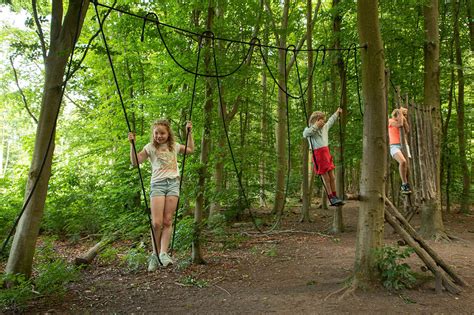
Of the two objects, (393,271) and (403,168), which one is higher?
(403,168)

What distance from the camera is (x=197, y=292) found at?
4.69 meters

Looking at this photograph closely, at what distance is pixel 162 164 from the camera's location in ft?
14.9

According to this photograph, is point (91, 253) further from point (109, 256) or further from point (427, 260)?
point (427, 260)

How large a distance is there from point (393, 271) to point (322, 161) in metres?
1.86

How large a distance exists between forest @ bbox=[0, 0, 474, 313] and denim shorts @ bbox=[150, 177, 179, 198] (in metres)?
0.29

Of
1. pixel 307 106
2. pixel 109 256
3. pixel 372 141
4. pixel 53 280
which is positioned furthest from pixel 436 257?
pixel 307 106

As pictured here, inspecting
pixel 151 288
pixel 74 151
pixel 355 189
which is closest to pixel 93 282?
pixel 151 288

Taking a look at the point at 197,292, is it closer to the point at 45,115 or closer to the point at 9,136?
the point at 45,115

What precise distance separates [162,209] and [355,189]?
20412 mm

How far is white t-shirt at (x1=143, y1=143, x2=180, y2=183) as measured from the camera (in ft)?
14.8

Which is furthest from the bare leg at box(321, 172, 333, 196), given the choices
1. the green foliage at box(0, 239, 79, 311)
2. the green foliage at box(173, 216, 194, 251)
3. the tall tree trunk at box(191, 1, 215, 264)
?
the green foliage at box(0, 239, 79, 311)

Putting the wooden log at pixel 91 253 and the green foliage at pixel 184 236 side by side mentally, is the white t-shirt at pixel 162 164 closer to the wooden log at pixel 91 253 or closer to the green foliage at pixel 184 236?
the green foliage at pixel 184 236

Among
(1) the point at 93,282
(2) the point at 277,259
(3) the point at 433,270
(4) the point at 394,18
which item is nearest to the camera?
(3) the point at 433,270

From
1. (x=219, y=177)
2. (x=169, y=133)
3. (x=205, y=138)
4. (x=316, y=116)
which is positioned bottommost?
(x=219, y=177)
